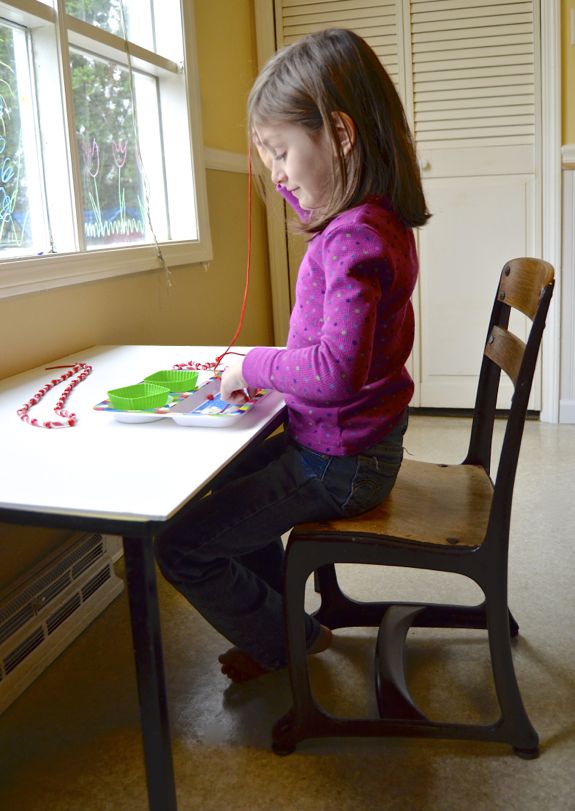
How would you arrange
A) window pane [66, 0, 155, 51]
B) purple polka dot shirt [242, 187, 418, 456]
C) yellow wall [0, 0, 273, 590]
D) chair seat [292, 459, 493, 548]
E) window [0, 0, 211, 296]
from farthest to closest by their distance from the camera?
window pane [66, 0, 155, 51] < window [0, 0, 211, 296] < yellow wall [0, 0, 273, 590] < chair seat [292, 459, 493, 548] < purple polka dot shirt [242, 187, 418, 456]

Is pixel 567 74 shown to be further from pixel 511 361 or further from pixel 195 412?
pixel 195 412

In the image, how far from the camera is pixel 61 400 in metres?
1.42

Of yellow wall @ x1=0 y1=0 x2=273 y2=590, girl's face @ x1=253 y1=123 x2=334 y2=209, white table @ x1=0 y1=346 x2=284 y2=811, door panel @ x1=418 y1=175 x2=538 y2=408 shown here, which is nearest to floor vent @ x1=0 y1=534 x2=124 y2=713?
yellow wall @ x1=0 y1=0 x2=273 y2=590

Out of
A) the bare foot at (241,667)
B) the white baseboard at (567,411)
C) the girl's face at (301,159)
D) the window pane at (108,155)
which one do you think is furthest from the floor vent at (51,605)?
the white baseboard at (567,411)

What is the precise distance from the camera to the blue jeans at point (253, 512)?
133 cm

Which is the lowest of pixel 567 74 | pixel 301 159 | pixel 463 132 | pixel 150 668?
pixel 150 668

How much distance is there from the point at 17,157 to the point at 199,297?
908 millimetres

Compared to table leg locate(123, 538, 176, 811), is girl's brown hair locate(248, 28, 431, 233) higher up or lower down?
higher up

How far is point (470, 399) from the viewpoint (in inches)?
139

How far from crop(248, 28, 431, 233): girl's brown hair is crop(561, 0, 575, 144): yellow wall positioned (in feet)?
6.92

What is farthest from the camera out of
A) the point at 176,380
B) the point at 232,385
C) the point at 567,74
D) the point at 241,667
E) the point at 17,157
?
the point at 567,74

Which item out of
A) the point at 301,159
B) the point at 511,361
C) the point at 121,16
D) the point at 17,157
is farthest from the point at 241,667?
the point at 121,16

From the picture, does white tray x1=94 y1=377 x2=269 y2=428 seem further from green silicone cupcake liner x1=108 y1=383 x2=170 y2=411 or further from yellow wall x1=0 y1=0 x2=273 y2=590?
yellow wall x1=0 y1=0 x2=273 y2=590

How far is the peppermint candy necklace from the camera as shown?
127 centimetres
